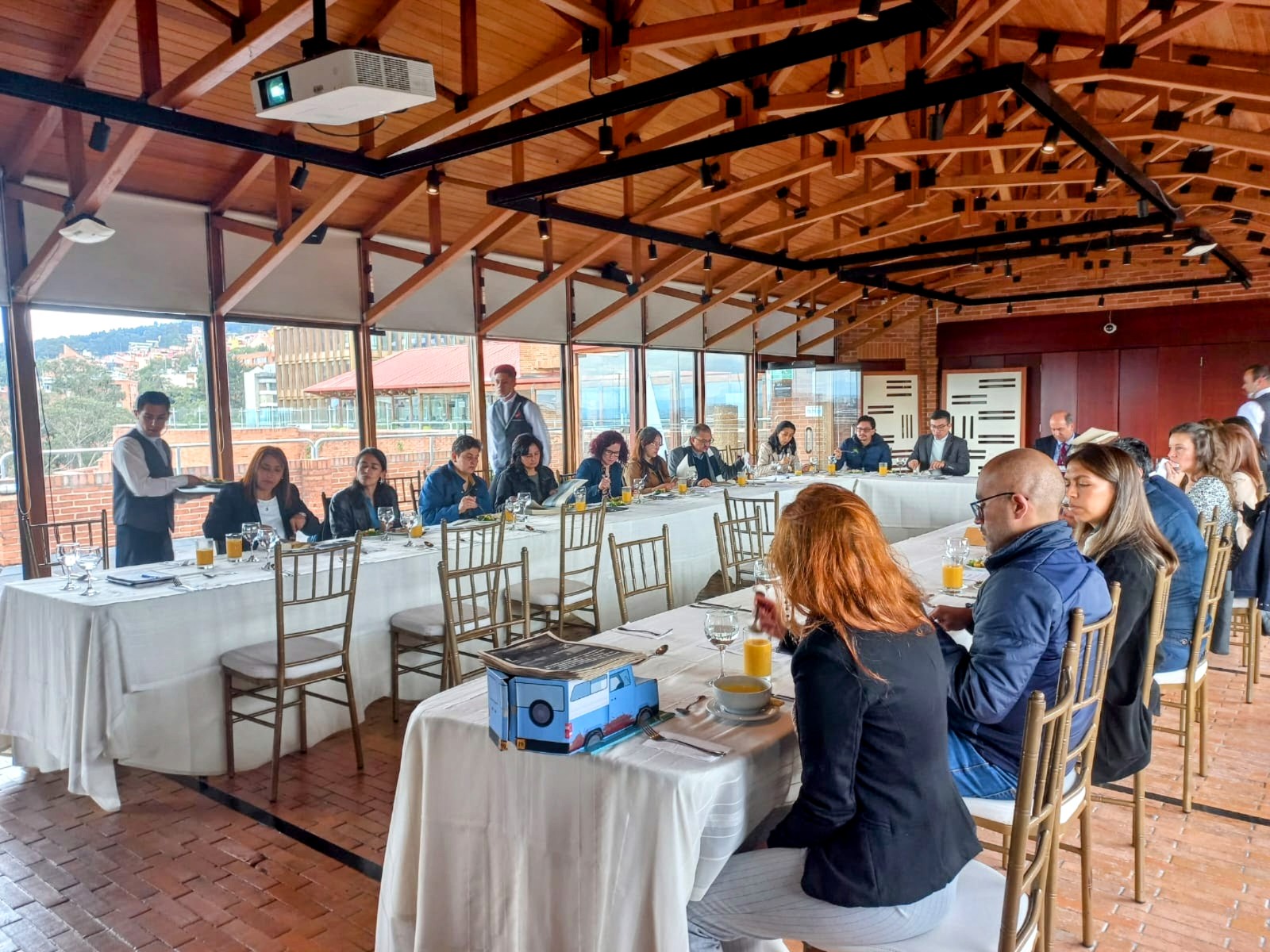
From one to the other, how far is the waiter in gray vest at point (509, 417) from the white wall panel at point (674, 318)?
397cm

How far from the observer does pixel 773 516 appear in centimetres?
686

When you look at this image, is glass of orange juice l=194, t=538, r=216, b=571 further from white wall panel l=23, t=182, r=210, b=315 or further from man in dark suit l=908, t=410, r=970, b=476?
man in dark suit l=908, t=410, r=970, b=476

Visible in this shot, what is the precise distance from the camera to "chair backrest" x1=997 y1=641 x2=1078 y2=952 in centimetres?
158

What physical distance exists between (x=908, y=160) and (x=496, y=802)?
7.81 m

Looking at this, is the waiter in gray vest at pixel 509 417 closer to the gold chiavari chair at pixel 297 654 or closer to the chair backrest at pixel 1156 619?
the gold chiavari chair at pixel 297 654

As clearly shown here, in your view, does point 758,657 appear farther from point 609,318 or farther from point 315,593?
point 609,318

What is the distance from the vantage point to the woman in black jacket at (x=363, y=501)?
518cm

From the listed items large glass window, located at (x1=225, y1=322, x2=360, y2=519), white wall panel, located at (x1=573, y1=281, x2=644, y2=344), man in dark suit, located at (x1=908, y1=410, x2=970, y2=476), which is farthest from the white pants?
white wall panel, located at (x1=573, y1=281, x2=644, y2=344)

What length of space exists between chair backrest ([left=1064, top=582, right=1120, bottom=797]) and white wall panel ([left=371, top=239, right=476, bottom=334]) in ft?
23.4

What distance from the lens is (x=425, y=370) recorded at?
896cm

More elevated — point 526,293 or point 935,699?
point 526,293

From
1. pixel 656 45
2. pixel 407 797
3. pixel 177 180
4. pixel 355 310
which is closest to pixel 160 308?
pixel 177 180

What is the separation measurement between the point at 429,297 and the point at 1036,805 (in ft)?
25.0

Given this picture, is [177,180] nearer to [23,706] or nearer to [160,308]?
[160,308]
